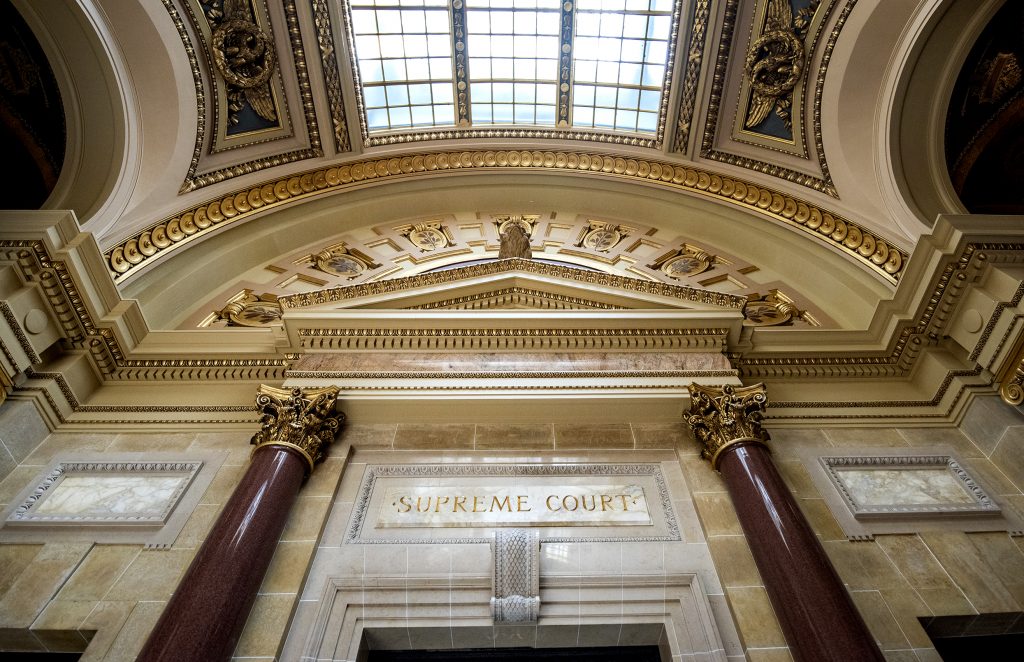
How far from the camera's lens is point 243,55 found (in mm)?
8711

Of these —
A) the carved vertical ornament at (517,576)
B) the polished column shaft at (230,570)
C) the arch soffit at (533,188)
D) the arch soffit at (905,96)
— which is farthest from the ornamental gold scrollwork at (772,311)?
the polished column shaft at (230,570)

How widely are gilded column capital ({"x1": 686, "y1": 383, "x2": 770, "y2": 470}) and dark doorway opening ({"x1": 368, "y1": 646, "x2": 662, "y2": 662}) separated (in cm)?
178

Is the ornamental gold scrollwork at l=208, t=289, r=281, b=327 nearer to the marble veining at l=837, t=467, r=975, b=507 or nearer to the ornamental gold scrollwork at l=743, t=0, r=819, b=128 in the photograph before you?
the marble veining at l=837, t=467, r=975, b=507

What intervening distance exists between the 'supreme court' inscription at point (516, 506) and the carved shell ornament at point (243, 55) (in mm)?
6827

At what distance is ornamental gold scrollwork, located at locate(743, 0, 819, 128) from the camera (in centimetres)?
865

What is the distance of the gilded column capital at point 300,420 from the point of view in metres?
5.38

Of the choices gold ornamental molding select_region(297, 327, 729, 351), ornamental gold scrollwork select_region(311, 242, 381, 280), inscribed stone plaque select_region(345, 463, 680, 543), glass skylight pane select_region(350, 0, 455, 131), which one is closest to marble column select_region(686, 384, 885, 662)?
inscribed stone plaque select_region(345, 463, 680, 543)

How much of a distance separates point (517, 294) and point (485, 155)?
5108 millimetres

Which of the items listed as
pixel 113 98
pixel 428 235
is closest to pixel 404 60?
pixel 428 235

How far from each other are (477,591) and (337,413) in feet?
7.63

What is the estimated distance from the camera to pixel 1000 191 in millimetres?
7594

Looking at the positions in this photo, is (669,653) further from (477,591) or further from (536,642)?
(477,591)

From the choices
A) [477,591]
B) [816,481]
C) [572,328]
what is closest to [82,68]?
[572,328]

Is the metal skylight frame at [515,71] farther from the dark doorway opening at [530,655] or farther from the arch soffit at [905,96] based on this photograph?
the dark doorway opening at [530,655]
